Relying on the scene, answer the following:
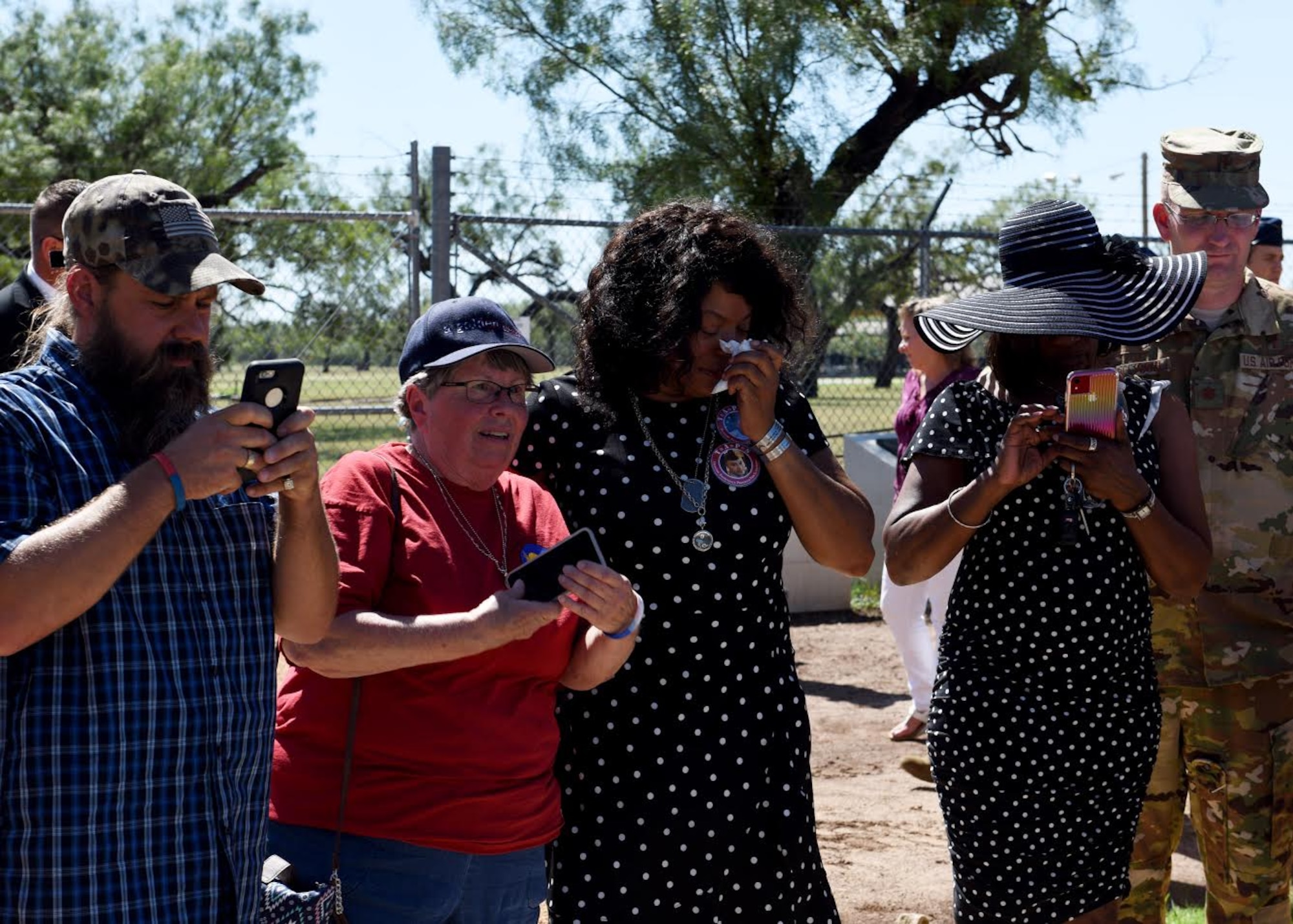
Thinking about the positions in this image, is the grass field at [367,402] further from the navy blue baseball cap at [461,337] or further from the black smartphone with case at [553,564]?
the black smartphone with case at [553,564]

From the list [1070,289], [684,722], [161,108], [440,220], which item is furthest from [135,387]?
[161,108]

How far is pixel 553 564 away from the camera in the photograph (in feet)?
8.14

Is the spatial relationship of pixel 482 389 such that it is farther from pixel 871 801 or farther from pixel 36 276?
pixel 871 801

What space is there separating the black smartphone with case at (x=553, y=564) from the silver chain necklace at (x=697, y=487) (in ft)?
1.09

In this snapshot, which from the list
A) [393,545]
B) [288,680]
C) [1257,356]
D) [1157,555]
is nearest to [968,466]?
[1157,555]

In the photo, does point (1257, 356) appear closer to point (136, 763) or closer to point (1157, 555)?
point (1157, 555)

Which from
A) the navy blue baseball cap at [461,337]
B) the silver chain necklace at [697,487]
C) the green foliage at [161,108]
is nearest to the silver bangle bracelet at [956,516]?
the silver chain necklace at [697,487]

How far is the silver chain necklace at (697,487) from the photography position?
2.79 m

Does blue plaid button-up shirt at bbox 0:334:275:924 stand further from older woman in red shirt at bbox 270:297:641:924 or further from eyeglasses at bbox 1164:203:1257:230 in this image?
Result: eyeglasses at bbox 1164:203:1257:230

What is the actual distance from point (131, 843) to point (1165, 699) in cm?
278

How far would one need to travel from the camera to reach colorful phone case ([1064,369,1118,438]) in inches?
114

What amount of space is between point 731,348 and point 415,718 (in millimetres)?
995

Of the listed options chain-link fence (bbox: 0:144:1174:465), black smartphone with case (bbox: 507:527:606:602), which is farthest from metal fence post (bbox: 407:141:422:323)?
black smartphone with case (bbox: 507:527:606:602)

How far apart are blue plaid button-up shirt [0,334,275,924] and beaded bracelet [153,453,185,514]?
0.44 feet
